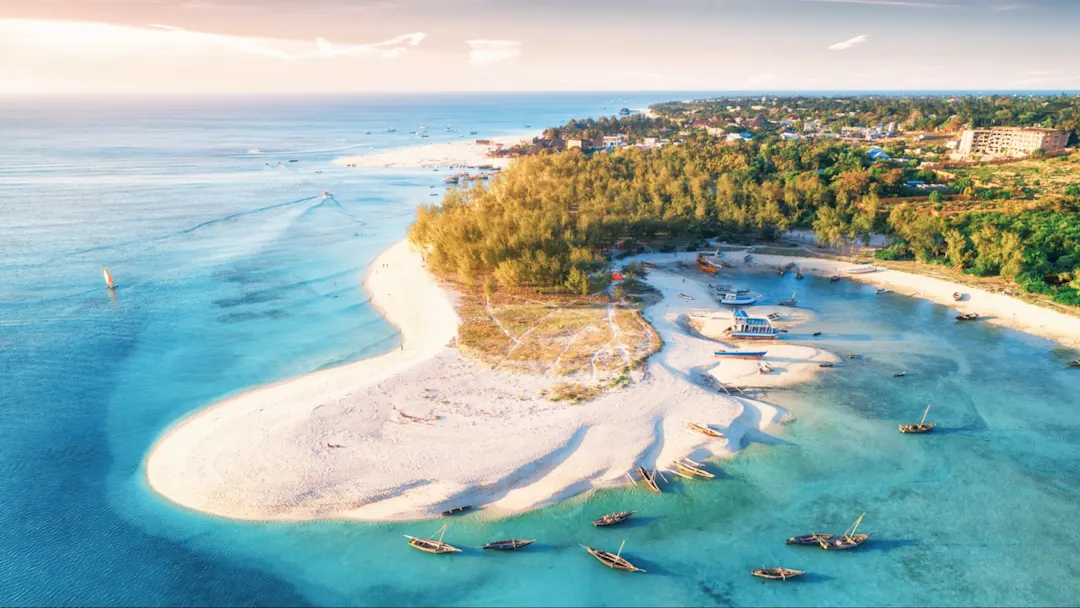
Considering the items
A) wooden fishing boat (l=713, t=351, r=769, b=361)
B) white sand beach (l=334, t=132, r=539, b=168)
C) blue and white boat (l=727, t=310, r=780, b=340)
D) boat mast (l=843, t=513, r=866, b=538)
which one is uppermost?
white sand beach (l=334, t=132, r=539, b=168)

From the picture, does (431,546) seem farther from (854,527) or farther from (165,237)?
(165,237)

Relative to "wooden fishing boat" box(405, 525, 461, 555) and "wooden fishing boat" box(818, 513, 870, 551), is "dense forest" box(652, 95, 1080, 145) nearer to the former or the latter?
"wooden fishing boat" box(818, 513, 870, 551)

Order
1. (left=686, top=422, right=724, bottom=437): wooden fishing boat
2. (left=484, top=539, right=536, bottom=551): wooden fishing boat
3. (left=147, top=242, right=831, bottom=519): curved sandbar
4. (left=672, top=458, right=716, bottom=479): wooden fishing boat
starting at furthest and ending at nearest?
1. (left=686, top=422, right=724, bottom=437): wooden fishing boat
2. (left=672, top=458, right=716, bottom=479): wooden fishing boat
3. (left=147, top=242, right=831, bottom=519): curved sandbar
4. (left=484, top=539, right=536, bottom=551): wooden fishing boat

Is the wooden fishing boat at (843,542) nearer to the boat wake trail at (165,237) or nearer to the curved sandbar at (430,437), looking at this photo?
the curved sandbar at (430,437)

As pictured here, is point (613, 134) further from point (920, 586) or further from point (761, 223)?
point (920, 586)

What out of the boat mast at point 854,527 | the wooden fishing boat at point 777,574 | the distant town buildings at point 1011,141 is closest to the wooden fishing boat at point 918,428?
the boat mast at point 854,527

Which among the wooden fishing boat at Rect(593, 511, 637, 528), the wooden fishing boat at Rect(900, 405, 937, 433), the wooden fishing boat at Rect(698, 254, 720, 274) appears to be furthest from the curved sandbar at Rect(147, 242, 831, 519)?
the wooden fishing boat at Rect(698, 254, 720, 274)
